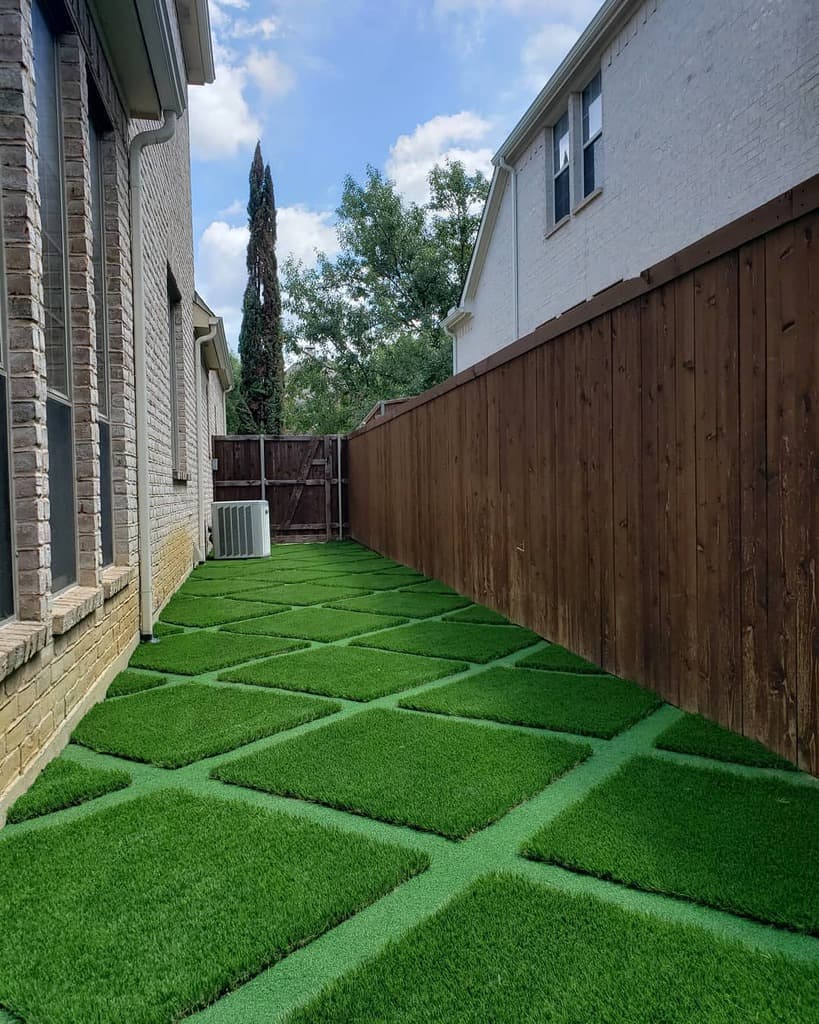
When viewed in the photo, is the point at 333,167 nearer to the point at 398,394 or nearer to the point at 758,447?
the point at 398,394

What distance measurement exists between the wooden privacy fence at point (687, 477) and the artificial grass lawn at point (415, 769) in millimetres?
704

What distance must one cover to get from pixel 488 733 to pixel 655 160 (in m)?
6.43

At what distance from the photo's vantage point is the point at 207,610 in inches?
222

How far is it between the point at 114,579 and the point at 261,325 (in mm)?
22833

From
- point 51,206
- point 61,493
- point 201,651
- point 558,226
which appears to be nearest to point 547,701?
point 201,651

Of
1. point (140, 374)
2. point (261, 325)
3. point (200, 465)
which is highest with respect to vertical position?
A: point (261, 325)

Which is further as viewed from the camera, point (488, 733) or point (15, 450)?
point (488, 733)

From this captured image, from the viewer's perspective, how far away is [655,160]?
6.99 meters

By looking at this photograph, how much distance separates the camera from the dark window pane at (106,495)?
378 cm

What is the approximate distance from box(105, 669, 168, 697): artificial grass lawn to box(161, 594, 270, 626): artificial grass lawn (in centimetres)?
133

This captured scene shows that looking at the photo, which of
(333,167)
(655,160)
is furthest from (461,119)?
(655,160)

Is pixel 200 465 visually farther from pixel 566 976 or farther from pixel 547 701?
pixel 566 976

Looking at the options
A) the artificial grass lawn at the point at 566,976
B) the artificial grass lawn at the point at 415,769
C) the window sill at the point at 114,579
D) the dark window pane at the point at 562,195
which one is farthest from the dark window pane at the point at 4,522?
the dark window pane at the point at 562,195

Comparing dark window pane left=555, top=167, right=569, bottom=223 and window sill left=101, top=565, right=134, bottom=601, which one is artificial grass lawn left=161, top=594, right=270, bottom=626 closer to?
window sill left=101, top=565, right=134, bottom=601
